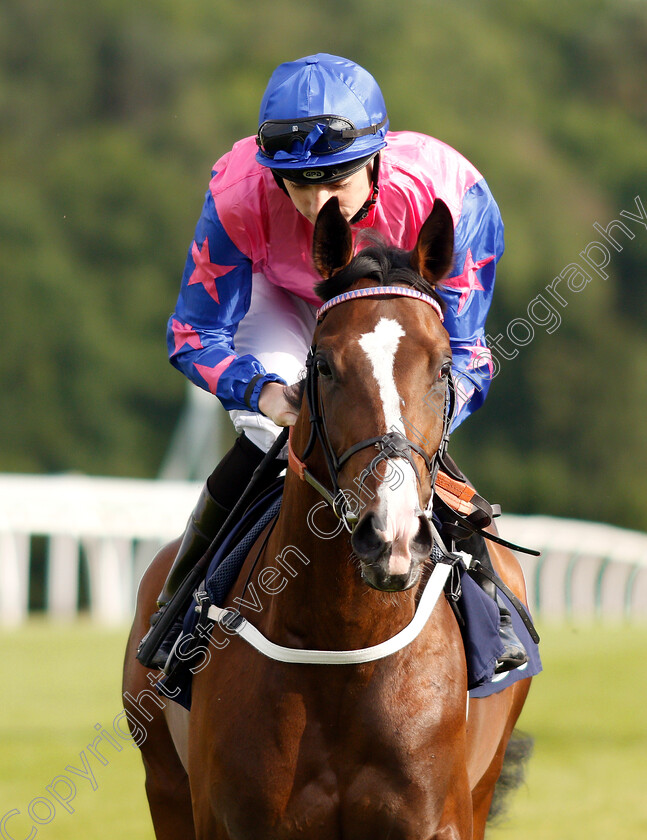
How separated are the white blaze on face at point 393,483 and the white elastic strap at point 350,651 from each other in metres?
0.53

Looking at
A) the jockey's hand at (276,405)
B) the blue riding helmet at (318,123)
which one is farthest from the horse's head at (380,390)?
the blue riding helmet at (318,123)

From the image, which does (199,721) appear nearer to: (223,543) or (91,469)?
(223,543)

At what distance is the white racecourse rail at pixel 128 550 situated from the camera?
14.2 metres

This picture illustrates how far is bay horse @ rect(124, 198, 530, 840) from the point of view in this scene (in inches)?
118

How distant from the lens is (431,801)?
322 cm

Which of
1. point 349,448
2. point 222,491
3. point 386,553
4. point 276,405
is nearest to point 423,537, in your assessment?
point 386,553

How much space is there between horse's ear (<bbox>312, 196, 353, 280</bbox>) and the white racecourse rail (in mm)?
10928

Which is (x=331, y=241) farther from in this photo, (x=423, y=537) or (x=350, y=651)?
(x=350, y=651)

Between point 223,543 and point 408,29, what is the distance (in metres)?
34.1

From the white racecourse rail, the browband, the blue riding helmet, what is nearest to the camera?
the browband

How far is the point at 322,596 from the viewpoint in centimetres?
323

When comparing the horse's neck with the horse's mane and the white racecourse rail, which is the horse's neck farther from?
the white racecourse rail

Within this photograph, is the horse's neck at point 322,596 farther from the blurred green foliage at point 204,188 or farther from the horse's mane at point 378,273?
the blurred green foliage at point 204,188

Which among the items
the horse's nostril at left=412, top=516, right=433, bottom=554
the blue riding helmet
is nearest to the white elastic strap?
the horse's nostril at left=412, top=516, right=433, bottom=554
